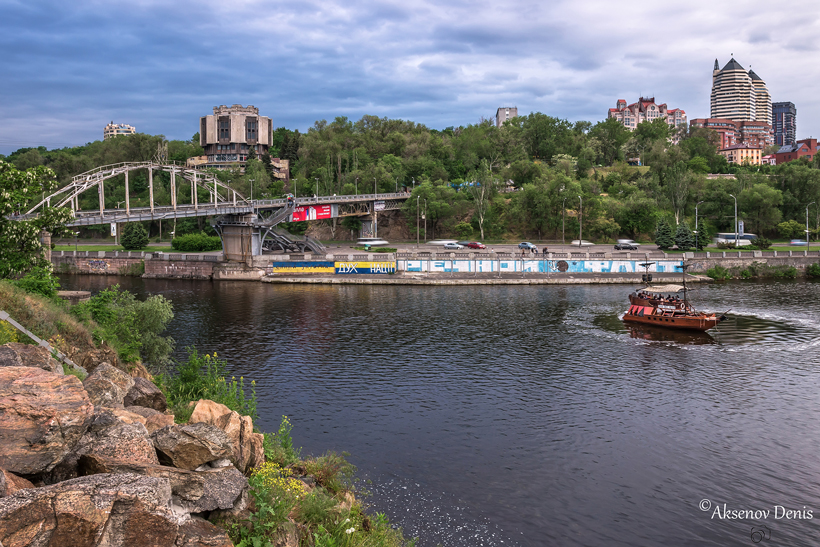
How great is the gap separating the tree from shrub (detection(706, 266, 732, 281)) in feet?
260

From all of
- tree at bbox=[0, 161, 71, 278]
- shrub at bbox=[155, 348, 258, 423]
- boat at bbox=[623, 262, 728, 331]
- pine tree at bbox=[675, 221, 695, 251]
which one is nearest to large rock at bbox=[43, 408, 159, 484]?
shrub at bbox=[155, 348, 258, 423]

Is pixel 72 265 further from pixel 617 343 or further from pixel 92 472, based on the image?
pixel 92 472

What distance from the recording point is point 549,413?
105 ft

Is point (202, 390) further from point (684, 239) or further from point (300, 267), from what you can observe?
point (684, 239)

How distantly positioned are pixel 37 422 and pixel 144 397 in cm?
868

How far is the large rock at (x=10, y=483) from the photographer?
10438mm

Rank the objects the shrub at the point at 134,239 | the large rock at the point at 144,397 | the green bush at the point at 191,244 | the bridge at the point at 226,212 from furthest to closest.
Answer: the shrub at the point at 134,239 < the green bush at the point at 191,244 < the bridge at the point at 226,212 < the large rock at the point at 144,397

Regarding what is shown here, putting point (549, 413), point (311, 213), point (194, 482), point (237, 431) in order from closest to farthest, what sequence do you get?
1. point (194, 482)
2. point (237, 431)
3. point (549, 413)
4. point (311, 213)

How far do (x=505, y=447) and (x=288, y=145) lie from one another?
158 metres

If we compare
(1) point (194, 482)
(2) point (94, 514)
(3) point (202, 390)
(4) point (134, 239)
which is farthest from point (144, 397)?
(4) point (134, 239)

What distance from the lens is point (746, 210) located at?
11712 cm

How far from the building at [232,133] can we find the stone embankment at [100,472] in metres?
180

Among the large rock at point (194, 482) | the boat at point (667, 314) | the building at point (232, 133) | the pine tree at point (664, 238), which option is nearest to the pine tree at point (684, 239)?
the pine tree at point (664, 238)

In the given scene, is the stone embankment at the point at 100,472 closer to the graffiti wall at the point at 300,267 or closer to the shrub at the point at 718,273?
the graffiti wall at the point at 300,267
